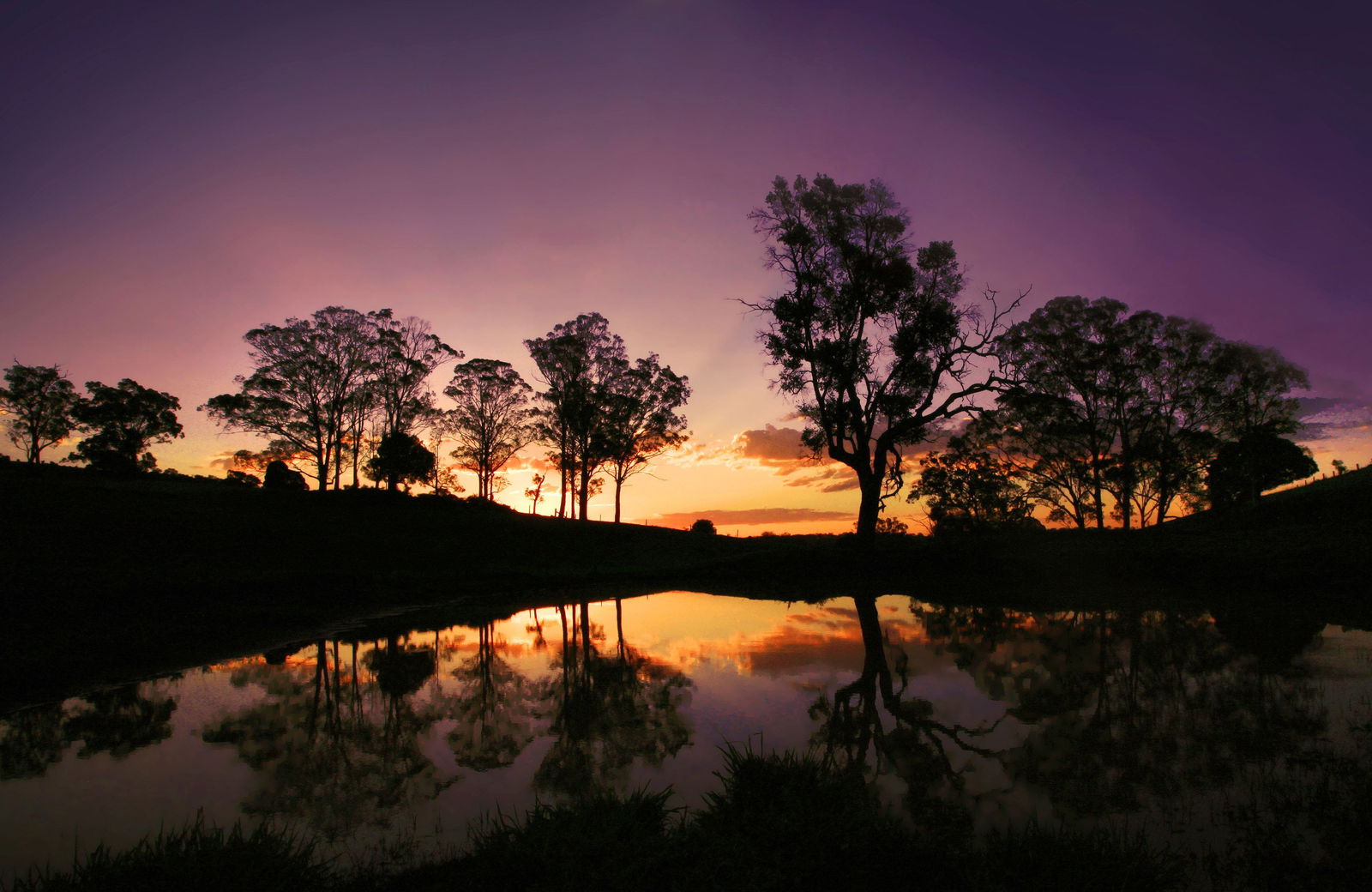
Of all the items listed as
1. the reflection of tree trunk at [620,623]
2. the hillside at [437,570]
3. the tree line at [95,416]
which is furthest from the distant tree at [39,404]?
the reflection of tree trunk at [620,623]

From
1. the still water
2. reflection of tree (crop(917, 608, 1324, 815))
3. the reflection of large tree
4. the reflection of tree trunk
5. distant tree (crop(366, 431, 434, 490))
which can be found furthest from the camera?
distant tree (crop(366, 431, 434, 490))

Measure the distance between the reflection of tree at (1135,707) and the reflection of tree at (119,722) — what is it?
30.0 feet

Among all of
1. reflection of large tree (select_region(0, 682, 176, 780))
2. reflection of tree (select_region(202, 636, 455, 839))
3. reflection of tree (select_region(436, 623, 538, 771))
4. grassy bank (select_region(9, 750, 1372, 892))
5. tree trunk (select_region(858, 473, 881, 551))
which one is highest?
tree trunk (select_region(858, 473, 881, 551))

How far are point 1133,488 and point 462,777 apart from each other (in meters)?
43.9

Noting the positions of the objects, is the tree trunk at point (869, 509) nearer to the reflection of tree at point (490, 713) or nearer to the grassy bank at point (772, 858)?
the reflection of tree at point (490, 713)

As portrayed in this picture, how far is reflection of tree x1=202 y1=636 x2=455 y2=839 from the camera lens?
5.38m

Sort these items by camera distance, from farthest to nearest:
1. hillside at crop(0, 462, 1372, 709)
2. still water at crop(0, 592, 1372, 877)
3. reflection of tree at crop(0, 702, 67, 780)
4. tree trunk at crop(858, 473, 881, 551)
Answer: tree trunk at crop(858, 473, 881, 551) → hillside at crop(0, 462, 1372, 709) → reflection of tree at crop(0, 702, 67, 780) → still water at crop(0, 592, 1372, 877)

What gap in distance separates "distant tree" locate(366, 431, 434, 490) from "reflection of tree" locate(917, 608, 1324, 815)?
47.4 m

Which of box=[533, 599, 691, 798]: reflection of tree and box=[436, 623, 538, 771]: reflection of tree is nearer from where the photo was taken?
box=[533, 599, 691, 798]: reflection of tree

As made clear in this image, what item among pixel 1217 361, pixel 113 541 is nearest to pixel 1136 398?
pixel 1217 361

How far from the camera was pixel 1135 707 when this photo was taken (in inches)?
282

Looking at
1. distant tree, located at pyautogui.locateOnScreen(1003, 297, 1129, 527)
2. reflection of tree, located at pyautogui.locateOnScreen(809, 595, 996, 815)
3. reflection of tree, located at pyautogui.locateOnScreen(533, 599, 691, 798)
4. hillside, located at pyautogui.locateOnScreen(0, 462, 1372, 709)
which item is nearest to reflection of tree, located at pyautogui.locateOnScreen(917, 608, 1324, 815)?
reflection of tree, located at pyautogui.locateOnScreen(809, 595, 996, 815)

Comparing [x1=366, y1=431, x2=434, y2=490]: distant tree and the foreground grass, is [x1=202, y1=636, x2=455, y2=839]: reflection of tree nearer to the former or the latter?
the foreground grass

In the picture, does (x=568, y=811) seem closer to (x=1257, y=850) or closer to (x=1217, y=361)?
(x=1257, y=850)
